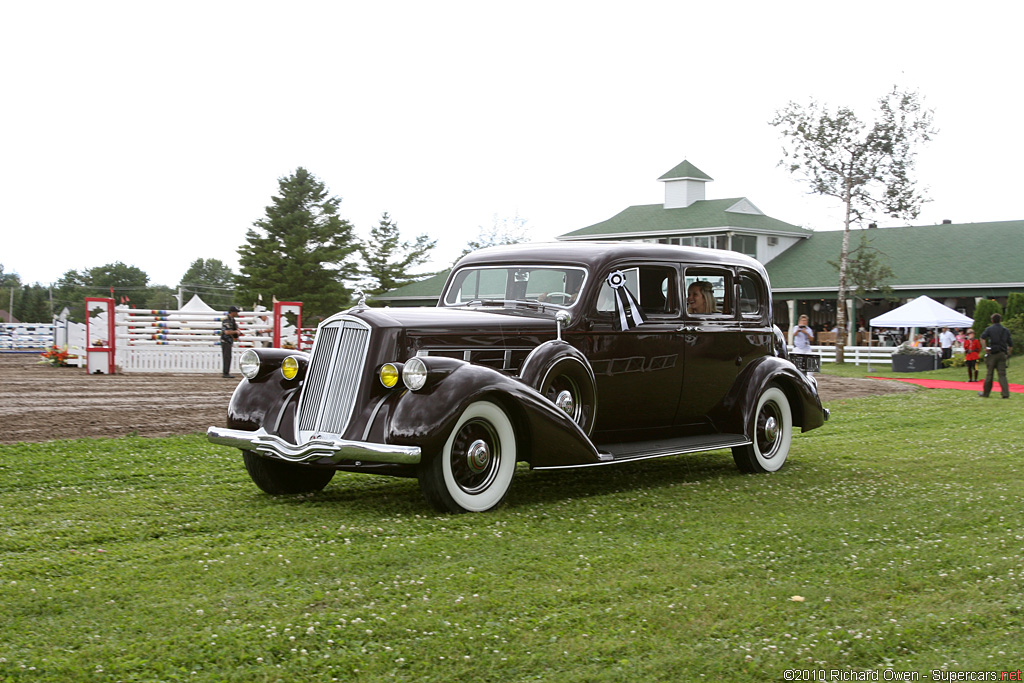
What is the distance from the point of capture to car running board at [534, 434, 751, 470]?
7.77m

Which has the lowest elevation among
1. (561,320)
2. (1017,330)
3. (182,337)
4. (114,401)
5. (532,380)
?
(114,401)

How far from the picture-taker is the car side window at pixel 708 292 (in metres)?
9.05

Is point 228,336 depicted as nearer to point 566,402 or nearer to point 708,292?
point 708,292

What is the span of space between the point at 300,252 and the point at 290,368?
190ft

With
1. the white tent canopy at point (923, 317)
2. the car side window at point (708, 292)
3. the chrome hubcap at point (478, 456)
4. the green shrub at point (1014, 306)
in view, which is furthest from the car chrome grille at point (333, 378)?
the green shrub at point (1014, 306)

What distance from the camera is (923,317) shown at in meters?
30.1

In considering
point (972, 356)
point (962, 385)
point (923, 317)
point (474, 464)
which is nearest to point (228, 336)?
point (474, 464)

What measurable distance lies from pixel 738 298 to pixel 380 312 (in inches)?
157

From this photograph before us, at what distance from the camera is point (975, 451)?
425 inches

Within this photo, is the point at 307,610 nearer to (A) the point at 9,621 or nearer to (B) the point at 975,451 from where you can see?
(A) the point at 9,621

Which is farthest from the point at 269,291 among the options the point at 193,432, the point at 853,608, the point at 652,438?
the point at 853,608

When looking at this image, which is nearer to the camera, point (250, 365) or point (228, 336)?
point (250, 365)

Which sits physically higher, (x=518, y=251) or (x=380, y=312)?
(x=518, y=251)

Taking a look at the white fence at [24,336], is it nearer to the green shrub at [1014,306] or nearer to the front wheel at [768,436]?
the green shrub at [1014,306]
